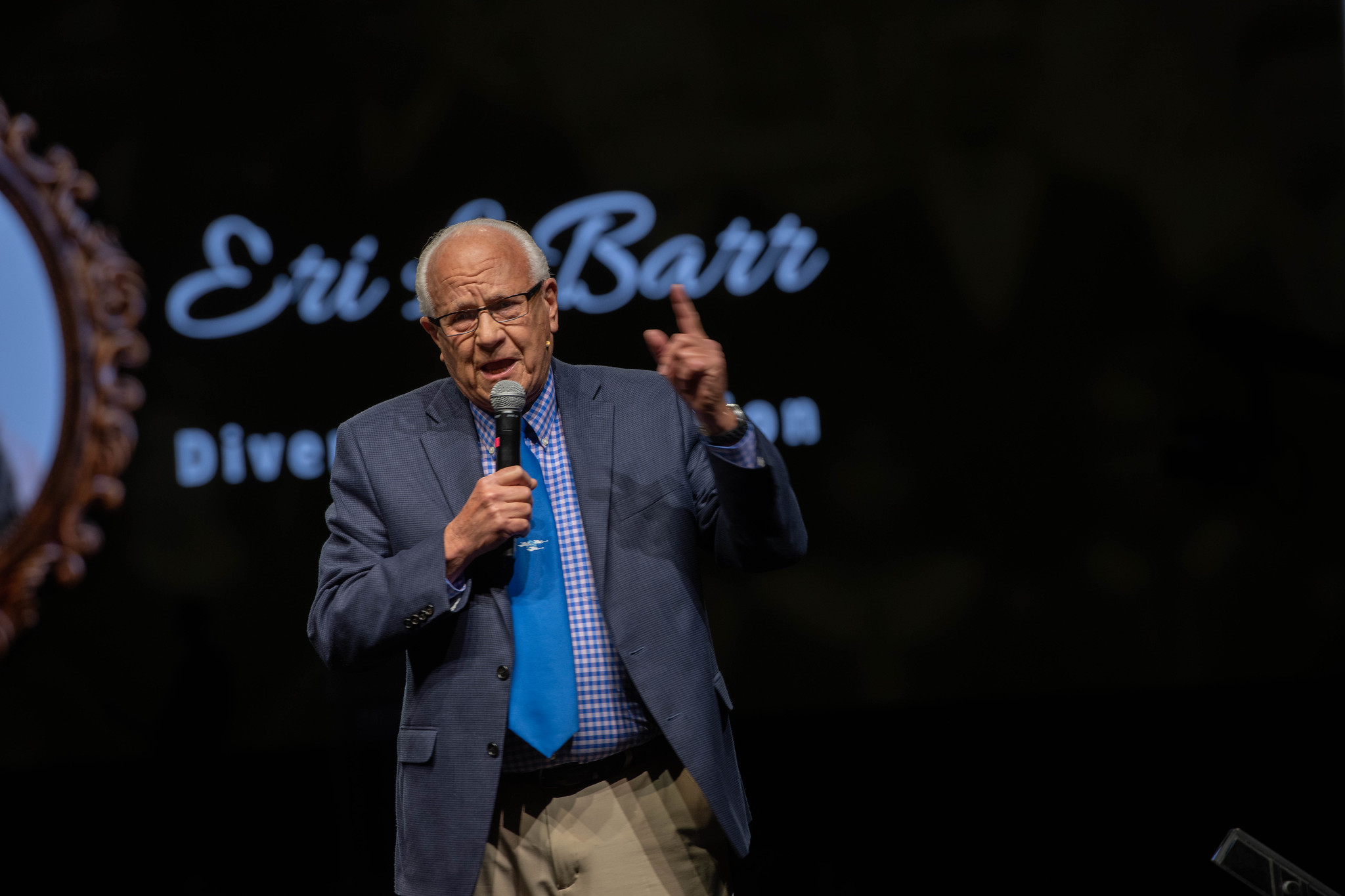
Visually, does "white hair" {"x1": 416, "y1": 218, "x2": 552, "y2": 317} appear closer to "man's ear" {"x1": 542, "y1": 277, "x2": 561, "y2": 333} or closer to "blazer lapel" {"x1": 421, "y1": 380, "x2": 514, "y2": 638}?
"man's ear" {"x1": 542, "y1": 277, "x2": 561, "y2": 333}

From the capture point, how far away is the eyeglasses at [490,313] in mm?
1812

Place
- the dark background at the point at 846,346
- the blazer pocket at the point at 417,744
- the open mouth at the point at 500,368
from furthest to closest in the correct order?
the dark background at the point at 846,346, the open mouth at the point at 500,368, the blazer pocket at the point at 417,744

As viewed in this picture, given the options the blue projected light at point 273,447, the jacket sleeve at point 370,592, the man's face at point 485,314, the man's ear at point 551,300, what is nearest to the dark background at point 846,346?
the blue projected light at point 273,447

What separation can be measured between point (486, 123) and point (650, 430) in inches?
112

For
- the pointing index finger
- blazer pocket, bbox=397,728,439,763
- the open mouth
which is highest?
the pointing index finger

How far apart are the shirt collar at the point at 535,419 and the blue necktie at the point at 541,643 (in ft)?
0.20

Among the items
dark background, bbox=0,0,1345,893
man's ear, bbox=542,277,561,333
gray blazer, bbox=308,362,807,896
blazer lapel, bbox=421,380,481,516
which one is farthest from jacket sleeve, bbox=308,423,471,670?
dark background, bbox=0,0,1345,893

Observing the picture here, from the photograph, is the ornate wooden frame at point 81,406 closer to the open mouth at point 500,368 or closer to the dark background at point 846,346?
the dark background at point 846,346

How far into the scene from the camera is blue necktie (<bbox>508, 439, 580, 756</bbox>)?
167 centimetres

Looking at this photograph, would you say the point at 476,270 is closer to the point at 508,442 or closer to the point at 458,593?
the point at 508,442

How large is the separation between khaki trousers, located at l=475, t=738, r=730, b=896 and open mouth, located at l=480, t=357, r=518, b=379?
62 cm

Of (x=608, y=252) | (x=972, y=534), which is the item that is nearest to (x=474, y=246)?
(x=608, y=252)

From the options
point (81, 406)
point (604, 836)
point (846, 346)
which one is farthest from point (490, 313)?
point (81, 406)

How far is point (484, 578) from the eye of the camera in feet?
5.72
